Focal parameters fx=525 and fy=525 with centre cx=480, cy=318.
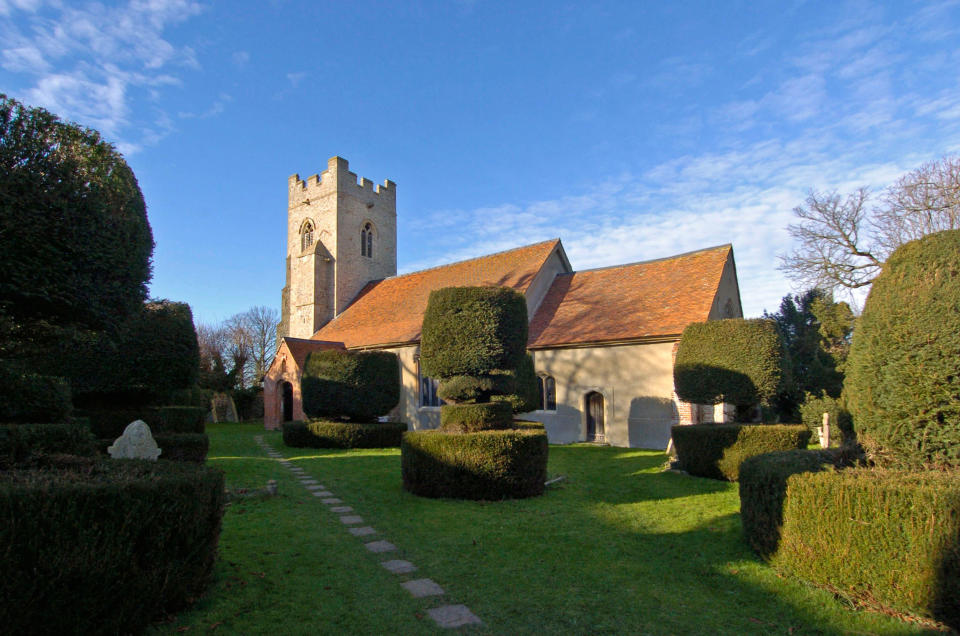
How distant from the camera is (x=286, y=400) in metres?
27.7

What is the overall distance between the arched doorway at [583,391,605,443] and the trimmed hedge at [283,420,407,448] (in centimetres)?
698

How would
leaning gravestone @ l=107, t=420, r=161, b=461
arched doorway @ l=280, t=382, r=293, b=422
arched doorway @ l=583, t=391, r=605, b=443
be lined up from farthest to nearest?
arched doorway @ l=280, t=382, r=293, b=422
arched doorway @ l=583, t=391, r=605, b=443
leaning gravestone @ l=107, t=420, r=161, b=461

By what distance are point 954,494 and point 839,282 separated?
75.7ft

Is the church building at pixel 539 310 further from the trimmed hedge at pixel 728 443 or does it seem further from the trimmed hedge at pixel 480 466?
the trimmed hedge at pixel 480 466

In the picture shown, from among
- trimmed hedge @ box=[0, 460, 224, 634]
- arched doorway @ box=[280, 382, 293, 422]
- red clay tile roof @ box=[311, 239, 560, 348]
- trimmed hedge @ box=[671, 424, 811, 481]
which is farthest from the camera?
arched doorway @ box=[280, 382, 293, 422]

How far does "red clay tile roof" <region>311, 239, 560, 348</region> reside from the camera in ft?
78.6

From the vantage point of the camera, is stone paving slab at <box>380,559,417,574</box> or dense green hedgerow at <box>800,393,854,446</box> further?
dense green hedgerow at <box>800,393,854,446</box>

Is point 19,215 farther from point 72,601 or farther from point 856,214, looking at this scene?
point 856,214

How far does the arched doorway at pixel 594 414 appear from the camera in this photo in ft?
64.6

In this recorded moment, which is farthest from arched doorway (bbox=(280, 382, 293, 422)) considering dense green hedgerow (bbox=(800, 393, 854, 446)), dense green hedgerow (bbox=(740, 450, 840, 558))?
dense green hedgerow (bbox=(740, 450, 840, 558))

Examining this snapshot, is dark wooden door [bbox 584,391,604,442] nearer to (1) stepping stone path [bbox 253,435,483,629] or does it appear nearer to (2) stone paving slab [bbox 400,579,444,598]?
(1) stepping stone path [bbox 253,435,483,629]

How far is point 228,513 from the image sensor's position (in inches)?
313

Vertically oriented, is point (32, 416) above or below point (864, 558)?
above

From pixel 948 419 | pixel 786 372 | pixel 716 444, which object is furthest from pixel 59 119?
pixel 786 372
